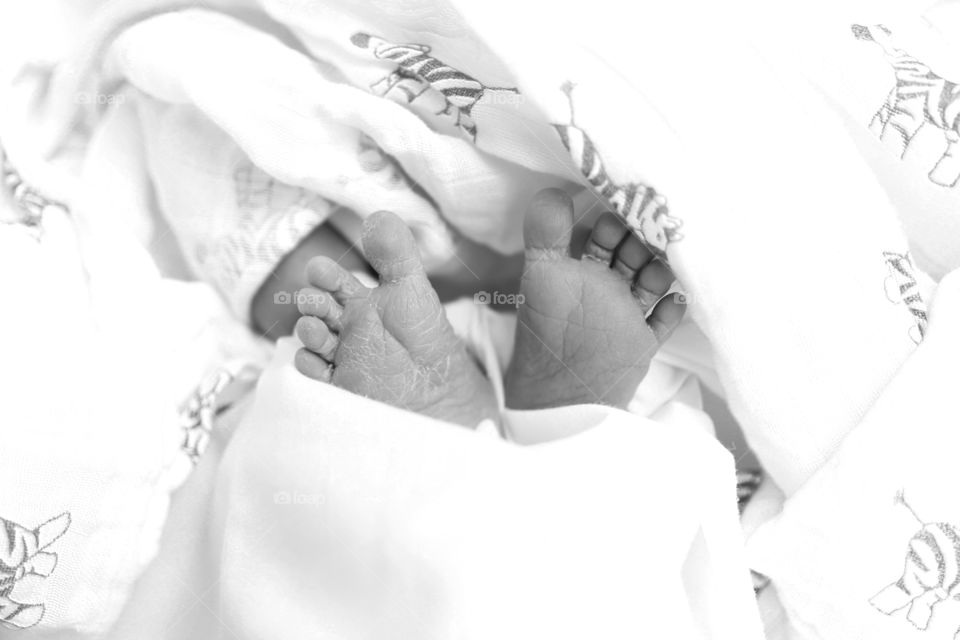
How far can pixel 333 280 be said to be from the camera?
25.0 inches

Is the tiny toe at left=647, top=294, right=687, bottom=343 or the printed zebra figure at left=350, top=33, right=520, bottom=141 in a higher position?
the printed zebra figure at left=350, top=33, right=520, bottom=141

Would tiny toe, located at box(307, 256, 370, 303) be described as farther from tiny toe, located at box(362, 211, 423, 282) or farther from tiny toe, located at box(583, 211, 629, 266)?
tiny toe, located at box(583, 211, 629, 266)

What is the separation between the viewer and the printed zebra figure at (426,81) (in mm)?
681

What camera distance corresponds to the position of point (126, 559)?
25.2 inches

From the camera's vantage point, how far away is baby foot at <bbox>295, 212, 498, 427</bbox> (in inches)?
24.5

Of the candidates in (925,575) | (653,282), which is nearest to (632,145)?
(653,282)

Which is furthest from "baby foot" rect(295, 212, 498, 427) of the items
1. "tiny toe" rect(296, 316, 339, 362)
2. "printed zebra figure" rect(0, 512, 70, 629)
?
"printed zebra figure" rect(0, 512, 70, 629)

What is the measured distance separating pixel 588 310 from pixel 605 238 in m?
0.06

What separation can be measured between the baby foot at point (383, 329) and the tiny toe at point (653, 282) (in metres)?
0.16

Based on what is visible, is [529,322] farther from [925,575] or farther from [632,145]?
[925,575]

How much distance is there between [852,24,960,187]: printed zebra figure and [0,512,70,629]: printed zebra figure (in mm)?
714

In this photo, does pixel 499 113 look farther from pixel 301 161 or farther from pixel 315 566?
pixel 315 566

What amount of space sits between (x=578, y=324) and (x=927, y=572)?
0.31 metres

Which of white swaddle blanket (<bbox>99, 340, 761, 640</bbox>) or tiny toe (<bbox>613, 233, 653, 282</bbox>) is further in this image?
tiny toe (<bbox>613, 233, 653, 282</bbox>)
